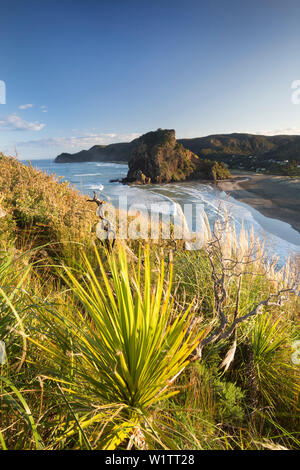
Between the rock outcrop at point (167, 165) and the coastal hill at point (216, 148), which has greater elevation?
the coastal hill at point (216, 148)

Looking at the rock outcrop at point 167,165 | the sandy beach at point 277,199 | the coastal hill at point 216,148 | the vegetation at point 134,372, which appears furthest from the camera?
the coastal hill at point 216,148

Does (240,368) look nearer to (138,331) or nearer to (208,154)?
(138,331)

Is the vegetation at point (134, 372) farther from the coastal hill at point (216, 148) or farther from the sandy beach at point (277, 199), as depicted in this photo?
the coastal hill at point (216, 148)

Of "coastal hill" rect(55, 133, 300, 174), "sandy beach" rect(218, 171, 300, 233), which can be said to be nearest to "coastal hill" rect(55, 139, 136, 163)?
"coastal hill" rect(55, 133, 300, 174)

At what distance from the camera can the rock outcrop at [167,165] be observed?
152 ft

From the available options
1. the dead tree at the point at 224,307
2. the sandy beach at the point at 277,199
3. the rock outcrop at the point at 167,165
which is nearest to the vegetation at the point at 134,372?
the dead tree at the point at 224,307

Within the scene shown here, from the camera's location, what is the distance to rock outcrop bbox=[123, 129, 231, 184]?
152 feet

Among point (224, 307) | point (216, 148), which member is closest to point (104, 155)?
point (216, 148)

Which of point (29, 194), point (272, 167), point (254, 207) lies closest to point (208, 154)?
point (272, 167)

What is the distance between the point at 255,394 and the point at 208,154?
80111 mm

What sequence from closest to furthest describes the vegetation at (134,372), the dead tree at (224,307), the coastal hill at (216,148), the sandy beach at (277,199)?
1. the vegetation at (134,372)
2. the dead tree at (224,307)
3. the sandy beach at (277,199)
4. the coastal hill at (216,148)

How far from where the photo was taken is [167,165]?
49.0 m

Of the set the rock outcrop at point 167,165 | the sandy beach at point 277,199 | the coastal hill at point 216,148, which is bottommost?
the sandy beach at point 277,199

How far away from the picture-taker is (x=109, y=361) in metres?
1.18
